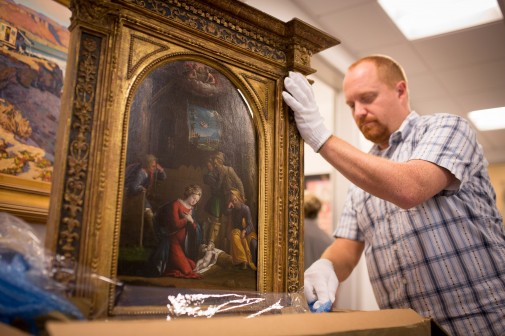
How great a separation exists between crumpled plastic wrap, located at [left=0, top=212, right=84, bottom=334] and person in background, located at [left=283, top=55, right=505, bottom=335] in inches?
31.1

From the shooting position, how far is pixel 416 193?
1.55 m

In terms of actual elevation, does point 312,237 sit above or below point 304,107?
below

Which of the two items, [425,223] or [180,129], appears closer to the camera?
[180,129]

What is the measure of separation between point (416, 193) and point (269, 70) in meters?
0.63

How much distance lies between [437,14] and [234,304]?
10.2 ft

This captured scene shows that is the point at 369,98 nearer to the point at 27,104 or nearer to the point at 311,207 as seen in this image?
the point at 27,104

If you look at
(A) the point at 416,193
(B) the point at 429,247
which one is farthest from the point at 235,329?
(B) the point at 429,247

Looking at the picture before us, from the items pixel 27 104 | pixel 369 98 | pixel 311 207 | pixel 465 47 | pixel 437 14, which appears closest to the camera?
pixel 27 104

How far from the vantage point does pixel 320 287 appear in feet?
4.94

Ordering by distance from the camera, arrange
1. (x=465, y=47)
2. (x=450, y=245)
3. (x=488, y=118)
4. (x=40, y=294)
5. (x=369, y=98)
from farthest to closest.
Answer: (x=488, y=118)
(x=465, y=47)
(x=369, y=98)
(x=450, y=245)
(x=40, y=294)

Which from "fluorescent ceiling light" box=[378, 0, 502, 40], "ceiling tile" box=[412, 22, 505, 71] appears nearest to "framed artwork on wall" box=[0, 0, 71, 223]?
"fluorescent ceiling light" box=[378, 0, 502, 40]

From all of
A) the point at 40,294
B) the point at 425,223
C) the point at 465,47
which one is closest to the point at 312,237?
the point at 425,223

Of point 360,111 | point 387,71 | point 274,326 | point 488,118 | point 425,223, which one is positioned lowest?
point 274,326

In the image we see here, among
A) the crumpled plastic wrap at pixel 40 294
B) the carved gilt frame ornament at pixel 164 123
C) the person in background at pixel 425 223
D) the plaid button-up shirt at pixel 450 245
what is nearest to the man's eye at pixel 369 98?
the person in background at pixel 425 223
